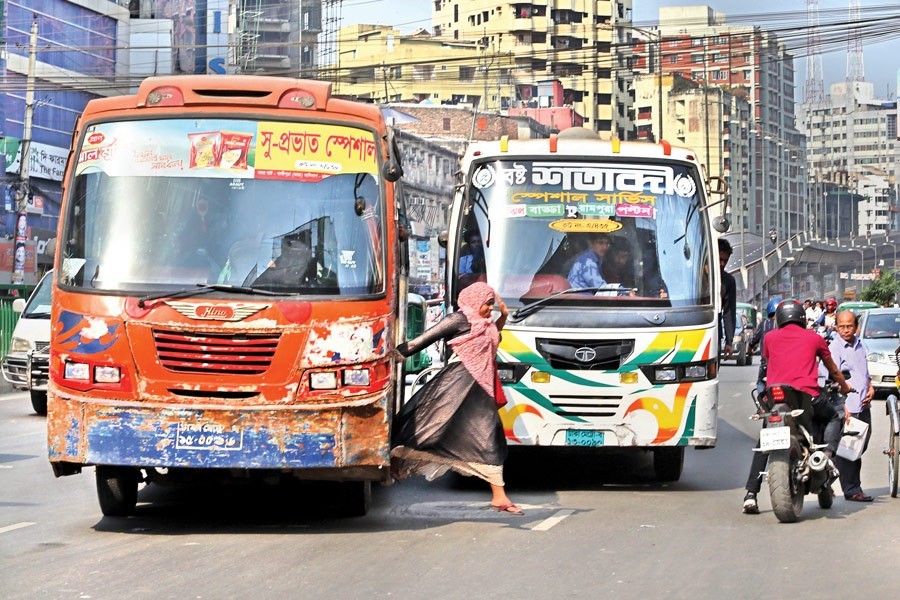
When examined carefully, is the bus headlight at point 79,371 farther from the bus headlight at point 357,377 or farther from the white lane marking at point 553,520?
the white lane marking at point 553,520

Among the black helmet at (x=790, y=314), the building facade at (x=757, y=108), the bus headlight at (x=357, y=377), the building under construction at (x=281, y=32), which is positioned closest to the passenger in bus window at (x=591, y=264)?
the black helmet at (x=790, y=314)

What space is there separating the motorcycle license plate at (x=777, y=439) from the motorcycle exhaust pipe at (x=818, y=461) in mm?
452

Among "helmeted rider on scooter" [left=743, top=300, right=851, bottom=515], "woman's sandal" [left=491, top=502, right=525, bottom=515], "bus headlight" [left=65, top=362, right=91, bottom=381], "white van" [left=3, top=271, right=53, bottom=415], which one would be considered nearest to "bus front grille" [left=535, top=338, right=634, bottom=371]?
"helmeted rider on scooter" [left=743, top=300, right=851, bottom=515]

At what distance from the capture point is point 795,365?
34.3 feet

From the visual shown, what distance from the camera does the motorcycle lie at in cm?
1002

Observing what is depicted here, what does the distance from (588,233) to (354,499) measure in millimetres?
3321

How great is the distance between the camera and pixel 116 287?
9.20 meters

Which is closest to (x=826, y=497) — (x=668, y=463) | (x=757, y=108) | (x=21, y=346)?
(x=668, y=463)

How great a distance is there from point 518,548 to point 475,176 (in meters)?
Result: 4.48

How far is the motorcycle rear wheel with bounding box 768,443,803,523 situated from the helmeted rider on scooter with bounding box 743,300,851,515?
0.94 feet

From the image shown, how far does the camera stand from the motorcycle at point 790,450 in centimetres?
1002

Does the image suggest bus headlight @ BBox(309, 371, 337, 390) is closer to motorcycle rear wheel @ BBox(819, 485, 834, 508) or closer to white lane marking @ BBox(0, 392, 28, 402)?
motorcycle rear wheel @ BBox(819, 485, 834, 508)

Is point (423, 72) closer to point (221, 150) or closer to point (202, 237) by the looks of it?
point (221, 150)

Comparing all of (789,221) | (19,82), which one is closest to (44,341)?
(19,82)
